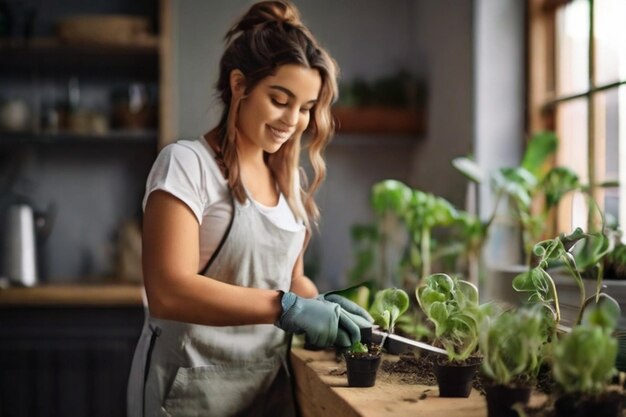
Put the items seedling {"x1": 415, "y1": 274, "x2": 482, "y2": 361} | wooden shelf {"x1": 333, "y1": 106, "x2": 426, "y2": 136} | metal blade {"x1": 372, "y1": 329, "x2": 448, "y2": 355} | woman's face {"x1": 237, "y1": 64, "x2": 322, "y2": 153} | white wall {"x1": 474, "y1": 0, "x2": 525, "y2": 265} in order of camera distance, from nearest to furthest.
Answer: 1. seedling {"x1": 415, "y1": 274, "x2": 482, "y2": 361}
2. metal blade {"x1": 372, "y1": 329, "x2": 448, "y2": 355}
3. woman's face {"x1": 237, "y1": 64, "x2": 322, "y2": 153}
4. white wall {"x1": 474, "y1": 0, "x2": 525, "y2": 265}
5. wooden shelf {"x1": 333, "y1": 106, "x2": 426, "y2": 136}

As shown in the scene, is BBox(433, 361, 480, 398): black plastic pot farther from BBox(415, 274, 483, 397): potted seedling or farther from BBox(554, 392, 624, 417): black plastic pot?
BBox(554, 392, 624, 417): black plastic pot

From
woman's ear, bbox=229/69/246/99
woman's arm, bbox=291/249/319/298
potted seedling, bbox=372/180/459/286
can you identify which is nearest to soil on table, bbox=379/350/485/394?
woman's arm, bbox=291/249/319/298

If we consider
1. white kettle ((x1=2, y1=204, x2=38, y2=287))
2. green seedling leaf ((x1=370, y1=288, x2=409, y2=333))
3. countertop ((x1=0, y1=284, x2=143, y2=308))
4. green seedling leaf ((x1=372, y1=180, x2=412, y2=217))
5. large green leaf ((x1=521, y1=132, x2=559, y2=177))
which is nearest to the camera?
green seedling leaf ((x1=370, y1=288, x2=409, y2=333))

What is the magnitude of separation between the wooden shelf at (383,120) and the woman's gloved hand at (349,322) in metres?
2.10

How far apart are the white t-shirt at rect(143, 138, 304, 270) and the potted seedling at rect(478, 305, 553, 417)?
0.65 m

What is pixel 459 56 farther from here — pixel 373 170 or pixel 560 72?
pixel 373 170

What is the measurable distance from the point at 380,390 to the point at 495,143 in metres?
1.85

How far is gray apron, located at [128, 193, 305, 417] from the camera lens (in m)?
1.66

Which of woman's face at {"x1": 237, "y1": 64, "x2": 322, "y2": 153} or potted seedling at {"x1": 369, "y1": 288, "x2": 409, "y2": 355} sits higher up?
woman's face at {"x1": 237, "y1": 64, "x2": 322, "y2": 153}

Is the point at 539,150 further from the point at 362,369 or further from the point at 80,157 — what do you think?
the point at 80,157

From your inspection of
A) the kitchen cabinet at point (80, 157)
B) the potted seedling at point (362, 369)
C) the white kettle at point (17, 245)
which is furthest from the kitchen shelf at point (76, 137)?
the potted seedling at point (362, 369)

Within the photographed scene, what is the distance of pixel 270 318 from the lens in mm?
1476

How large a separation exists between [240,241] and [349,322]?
0.97ft

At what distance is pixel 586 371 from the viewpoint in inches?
37.5
